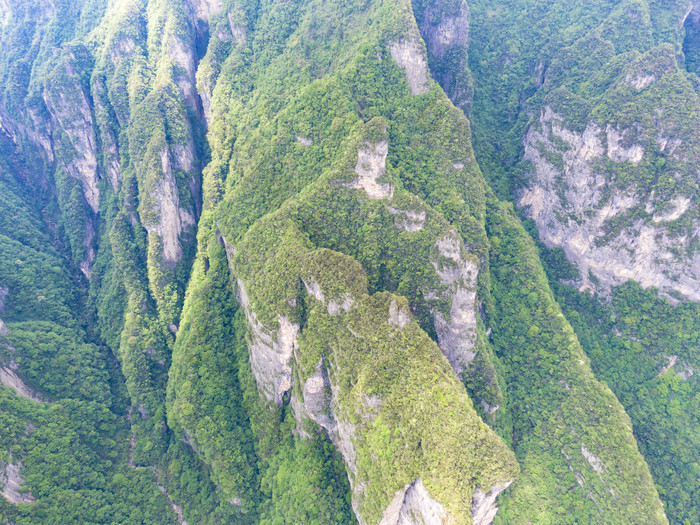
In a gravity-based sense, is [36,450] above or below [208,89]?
below

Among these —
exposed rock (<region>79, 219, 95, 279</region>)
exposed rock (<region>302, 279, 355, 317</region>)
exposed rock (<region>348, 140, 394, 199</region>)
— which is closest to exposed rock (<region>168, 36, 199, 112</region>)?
exposed rock (<region>79, 219, 95, 279</region>)

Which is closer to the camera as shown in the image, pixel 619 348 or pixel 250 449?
pixel 250 449

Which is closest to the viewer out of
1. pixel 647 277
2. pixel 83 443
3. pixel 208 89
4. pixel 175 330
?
pixel 83 443

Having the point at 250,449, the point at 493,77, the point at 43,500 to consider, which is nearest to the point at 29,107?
the point at 43,500

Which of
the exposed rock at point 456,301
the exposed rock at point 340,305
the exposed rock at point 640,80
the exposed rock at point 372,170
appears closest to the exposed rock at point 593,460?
the exposed rock at point 456,301

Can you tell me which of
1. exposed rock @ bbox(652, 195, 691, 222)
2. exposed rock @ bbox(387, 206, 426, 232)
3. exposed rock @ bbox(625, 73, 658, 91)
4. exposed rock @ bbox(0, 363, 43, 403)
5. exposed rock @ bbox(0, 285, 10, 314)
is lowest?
exposed rock @ bbox(0, 363, 43, 403)

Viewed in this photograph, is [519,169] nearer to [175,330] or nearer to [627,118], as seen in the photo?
[627,118]

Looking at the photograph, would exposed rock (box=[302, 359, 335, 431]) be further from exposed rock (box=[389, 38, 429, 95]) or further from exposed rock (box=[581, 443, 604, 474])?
exposed rock (box=[389, 38, 429, 95])
